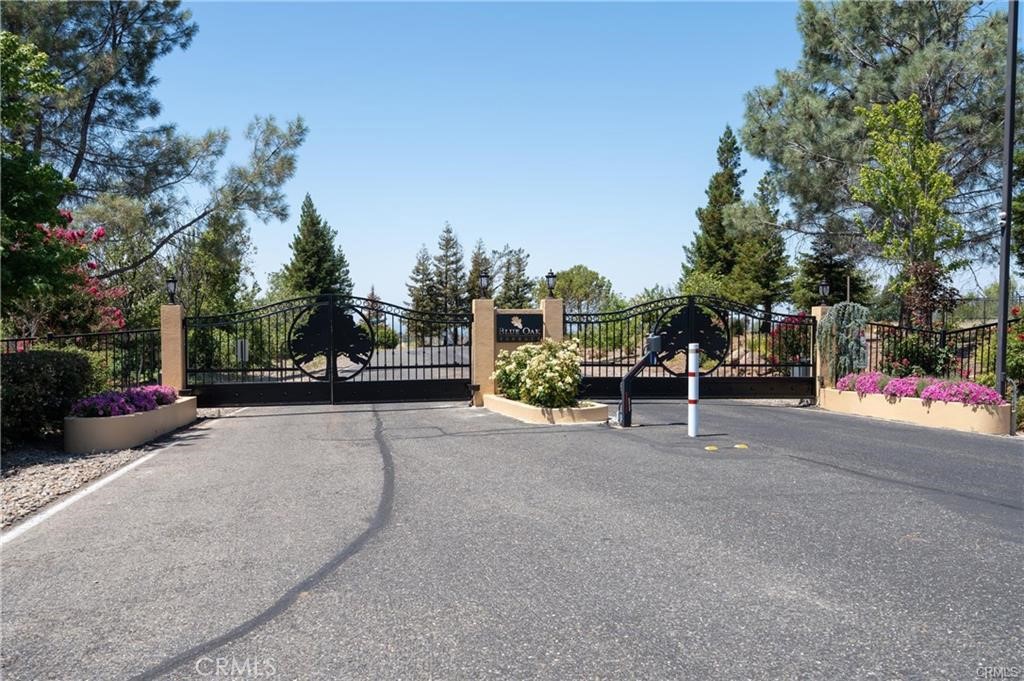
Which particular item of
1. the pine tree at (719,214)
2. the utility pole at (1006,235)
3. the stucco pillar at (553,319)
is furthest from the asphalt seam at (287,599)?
the pine tree at (719,214)

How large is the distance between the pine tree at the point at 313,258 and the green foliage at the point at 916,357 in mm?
47443

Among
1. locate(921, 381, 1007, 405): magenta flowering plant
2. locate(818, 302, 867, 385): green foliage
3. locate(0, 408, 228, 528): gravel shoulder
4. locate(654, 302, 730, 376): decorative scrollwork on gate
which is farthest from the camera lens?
locate(654, 302, 730, 376): decorative scrollwork on gate

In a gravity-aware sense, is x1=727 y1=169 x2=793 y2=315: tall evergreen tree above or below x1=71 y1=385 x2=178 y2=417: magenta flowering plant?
above

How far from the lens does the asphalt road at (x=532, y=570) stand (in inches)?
143

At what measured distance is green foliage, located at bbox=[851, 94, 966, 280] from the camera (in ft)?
65.2

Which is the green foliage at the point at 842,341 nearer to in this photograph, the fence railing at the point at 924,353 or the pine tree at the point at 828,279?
the fence railing at the point at 924,353

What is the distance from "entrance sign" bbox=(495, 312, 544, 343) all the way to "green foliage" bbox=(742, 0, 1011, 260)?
50.3 feet

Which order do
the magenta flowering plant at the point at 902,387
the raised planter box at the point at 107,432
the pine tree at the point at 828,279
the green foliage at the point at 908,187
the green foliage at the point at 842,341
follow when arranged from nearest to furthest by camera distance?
the raised planter box at the point at 107,432 → the magenta flowering plant at the point at 902,387 → the green foliage at the point at 842,341 → the green foliage at the point at 908,187 → the pine tree at the point at 828,279

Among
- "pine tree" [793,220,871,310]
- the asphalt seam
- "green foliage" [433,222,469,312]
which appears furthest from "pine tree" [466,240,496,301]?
the asphalt seam

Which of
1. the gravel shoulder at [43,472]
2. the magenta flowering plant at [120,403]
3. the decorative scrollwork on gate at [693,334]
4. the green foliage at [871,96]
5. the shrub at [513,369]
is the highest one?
the green foliage at [871,96]

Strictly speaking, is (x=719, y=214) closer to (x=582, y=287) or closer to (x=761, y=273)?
(x=761, y=273)

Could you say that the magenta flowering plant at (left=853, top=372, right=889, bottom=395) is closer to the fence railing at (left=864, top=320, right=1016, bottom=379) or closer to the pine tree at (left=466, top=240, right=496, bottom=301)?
the fence railing at (left=864, top=320, right=1016, bottom=379)

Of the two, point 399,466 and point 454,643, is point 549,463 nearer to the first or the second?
point 399,466

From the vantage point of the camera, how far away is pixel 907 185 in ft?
65.2
